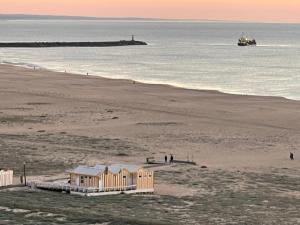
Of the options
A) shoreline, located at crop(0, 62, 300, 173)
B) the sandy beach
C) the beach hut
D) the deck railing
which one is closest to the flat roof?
the deck railing

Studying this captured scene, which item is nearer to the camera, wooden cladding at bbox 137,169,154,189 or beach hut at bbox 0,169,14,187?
wooden cladding at bbox 137,169,154,189

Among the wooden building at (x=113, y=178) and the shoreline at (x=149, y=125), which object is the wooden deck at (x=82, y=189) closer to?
the wooden building at (x=113, y=178)

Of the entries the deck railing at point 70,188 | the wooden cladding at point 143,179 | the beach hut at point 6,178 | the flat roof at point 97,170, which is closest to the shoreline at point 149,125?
the beach hut at point 6,178

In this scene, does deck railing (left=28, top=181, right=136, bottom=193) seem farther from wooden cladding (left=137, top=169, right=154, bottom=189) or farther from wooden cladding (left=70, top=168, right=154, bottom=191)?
wooden cladding (left=137, top=169, right=154, bottom=189)

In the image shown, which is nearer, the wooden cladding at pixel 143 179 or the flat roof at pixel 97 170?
the flat roof at pixel 97 170

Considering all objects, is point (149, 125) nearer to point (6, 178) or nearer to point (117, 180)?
point (117, 180)

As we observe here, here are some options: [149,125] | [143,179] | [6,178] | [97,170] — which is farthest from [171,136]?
[6,178]

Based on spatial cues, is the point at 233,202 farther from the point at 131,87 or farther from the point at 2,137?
the point at 131,87
